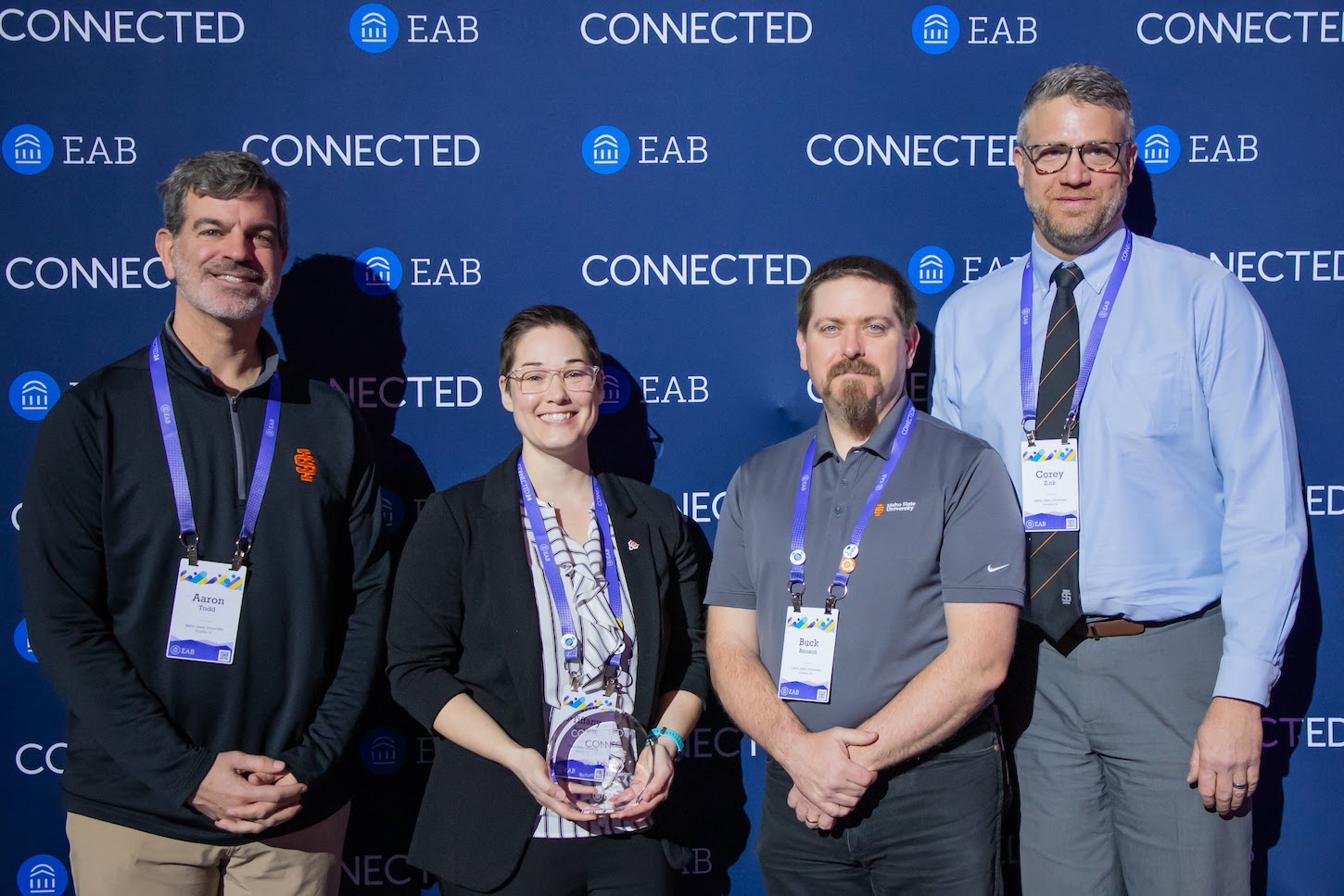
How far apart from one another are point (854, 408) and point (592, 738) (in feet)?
2.85

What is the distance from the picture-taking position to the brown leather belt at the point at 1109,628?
2062 millimetres

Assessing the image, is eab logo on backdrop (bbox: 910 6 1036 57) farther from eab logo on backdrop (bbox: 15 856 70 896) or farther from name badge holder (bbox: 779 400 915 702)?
eab logo on backdrop (bbox: 15 856 70 896)

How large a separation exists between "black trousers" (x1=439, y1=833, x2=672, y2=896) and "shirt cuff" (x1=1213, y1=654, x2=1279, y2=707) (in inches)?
48.9

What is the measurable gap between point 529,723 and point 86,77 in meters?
2.20

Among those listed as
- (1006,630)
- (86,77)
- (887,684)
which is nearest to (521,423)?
(887,684)

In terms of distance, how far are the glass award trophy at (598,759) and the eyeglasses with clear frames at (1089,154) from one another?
1.55m

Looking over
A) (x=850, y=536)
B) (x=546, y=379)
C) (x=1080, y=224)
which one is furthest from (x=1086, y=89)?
(x=546, y=379)

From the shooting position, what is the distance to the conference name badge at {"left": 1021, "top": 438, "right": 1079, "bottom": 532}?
6.82 ft

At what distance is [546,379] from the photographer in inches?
84.6

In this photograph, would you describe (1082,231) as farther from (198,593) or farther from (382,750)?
(382,750)

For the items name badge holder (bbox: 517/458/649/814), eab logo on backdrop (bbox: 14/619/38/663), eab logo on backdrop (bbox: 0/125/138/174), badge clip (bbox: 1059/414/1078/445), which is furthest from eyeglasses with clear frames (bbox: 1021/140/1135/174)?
eab logo on backdrop (bbox: 14/619/38/663)

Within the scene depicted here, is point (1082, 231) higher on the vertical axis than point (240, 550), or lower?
higher

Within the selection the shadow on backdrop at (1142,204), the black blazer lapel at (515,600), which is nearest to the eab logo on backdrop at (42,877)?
the black blazer lapel at (515,600)

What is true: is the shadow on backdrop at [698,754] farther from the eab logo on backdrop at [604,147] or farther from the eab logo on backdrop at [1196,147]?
the eab logo on backdrop at [1196,147]
